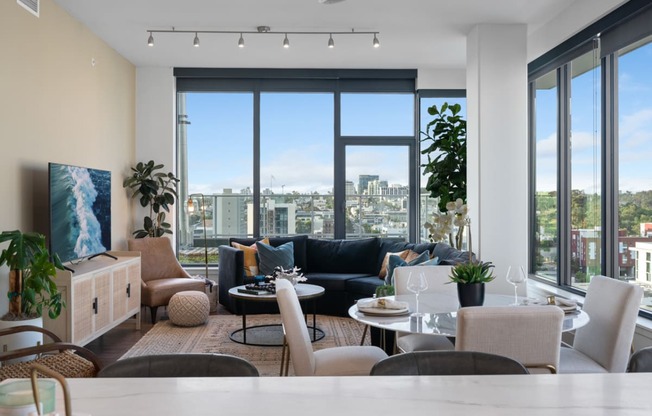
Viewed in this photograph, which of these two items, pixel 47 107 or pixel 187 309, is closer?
pixel 47 107

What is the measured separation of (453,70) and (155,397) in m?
6.96

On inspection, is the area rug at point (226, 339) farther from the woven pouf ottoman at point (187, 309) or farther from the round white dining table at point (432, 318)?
the round white dining table at point (432, 318)

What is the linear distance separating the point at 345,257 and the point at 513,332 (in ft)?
16.1

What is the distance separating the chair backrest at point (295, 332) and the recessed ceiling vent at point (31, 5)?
3.14 meters

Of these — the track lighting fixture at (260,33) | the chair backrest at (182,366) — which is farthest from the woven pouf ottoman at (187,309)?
the chair backrest at (182,366)

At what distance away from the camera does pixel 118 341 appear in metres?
5.39

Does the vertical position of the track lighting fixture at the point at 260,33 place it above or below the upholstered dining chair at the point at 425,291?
above

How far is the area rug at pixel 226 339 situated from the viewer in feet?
15.9

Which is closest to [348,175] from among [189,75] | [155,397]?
[189,75]

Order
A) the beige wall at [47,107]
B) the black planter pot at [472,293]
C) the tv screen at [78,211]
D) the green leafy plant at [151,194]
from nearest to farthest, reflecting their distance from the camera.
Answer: the black planter pot at [472,293], the beige wall at [47,107], the tv screen at [78,211], the green leafy plant at [151,194]

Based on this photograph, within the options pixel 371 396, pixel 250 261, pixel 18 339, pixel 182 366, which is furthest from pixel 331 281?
pixel 371 396

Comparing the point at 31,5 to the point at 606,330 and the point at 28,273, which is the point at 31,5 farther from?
the point at 606,330

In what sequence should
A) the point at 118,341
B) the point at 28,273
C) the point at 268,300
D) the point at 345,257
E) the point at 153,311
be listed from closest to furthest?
the point at 28,273
the point at 268,300
the point at 118,341
the point at 153,311
the point at 345,257

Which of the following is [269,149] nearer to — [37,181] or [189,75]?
[189,75]
